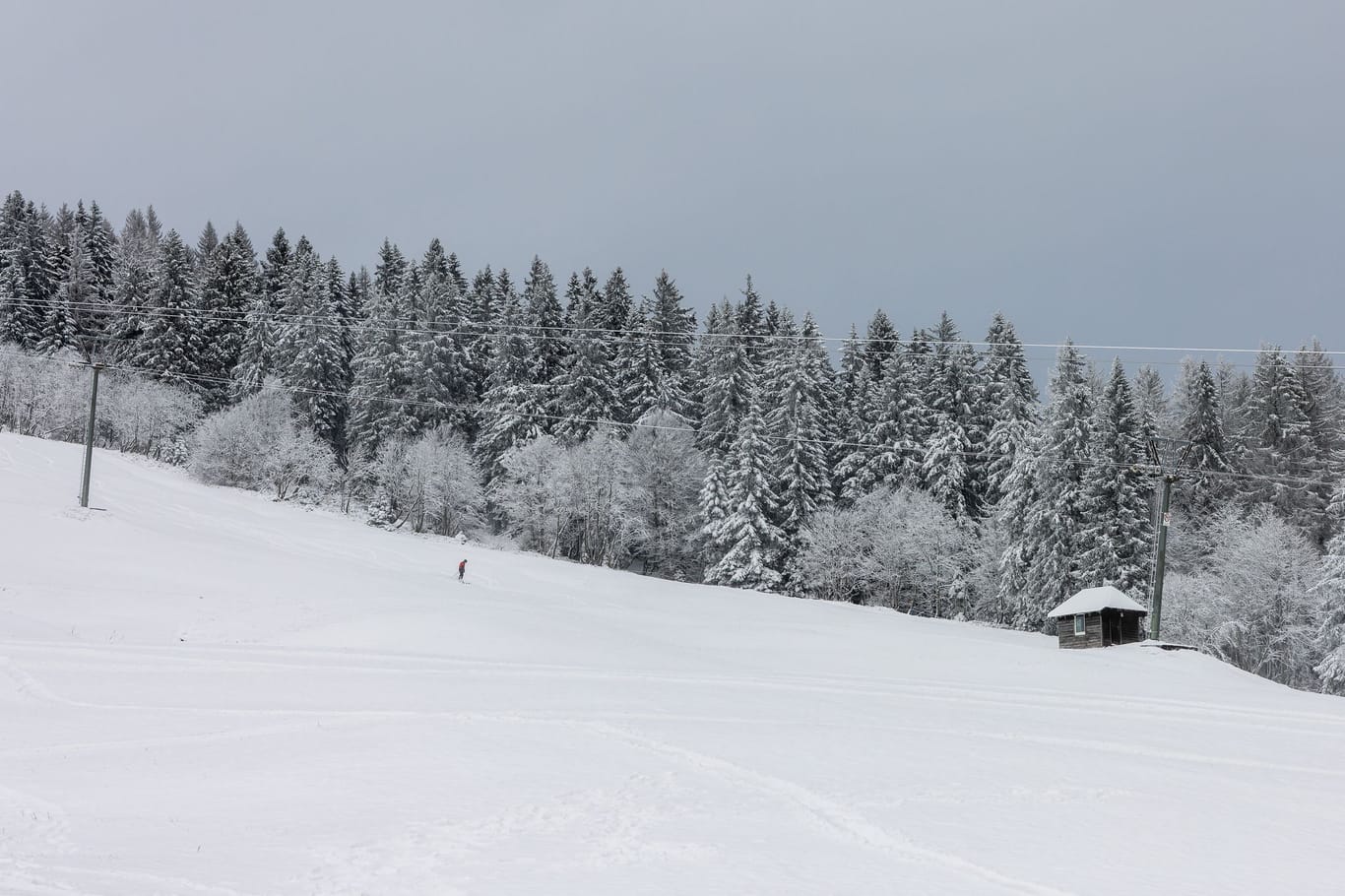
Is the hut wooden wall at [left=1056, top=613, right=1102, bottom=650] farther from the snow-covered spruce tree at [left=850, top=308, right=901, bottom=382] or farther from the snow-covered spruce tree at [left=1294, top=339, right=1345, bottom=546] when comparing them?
the snow-covered spruce tree at [left=850, top=308, right=901, bottom=382]

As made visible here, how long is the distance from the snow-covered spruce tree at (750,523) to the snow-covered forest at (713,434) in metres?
0.19

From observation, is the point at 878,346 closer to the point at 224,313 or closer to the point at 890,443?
the point at 890,443

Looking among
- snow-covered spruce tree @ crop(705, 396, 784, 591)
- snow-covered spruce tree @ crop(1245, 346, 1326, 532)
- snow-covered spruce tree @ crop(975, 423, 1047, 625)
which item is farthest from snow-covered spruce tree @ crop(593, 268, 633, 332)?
snow-covered spruce tree @ crop(1245, 346, 1326, 532)

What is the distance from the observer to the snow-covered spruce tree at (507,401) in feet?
226

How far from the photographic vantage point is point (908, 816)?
36.8 feet

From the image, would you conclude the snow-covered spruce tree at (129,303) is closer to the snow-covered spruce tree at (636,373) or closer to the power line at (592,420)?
the power line at (592,420)

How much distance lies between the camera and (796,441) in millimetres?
61250

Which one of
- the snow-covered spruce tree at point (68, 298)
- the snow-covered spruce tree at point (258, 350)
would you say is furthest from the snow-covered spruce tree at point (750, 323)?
the snow-covered spruce tree at point (68, 298)

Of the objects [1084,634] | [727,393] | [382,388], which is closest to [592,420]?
[727,393]

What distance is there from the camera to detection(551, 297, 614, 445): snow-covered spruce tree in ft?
224

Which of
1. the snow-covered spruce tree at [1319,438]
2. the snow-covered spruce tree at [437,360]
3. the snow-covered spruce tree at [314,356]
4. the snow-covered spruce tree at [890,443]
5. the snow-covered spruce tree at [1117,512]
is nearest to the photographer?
the snow-covered spruce tree at [1117,512]

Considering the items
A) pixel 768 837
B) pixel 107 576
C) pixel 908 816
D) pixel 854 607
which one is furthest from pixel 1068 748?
pixel 854 607

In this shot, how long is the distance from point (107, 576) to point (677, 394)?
44.3 metres

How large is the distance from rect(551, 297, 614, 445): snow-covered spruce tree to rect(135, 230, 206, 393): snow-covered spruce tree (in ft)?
94.5
